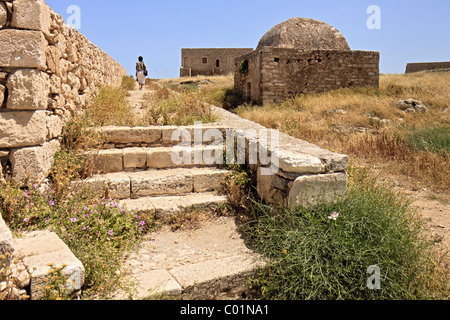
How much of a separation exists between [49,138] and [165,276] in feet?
7.04

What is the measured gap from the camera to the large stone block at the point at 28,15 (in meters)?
3.27

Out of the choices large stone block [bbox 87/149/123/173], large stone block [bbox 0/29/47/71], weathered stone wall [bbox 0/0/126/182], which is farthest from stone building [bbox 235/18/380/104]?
large stone block [bbox 0/29/47/71]

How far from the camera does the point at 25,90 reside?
131 inches

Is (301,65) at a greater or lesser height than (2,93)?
greater

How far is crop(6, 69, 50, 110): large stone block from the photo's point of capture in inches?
128

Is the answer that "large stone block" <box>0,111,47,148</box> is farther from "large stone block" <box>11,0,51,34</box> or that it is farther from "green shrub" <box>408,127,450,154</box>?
"green shrub" <box>408,127,450,154</box>

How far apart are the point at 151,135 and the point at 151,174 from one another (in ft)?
2.36

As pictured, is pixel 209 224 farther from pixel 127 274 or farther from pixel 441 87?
pixel 441 87

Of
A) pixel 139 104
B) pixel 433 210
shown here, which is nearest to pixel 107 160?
pixel 139 104

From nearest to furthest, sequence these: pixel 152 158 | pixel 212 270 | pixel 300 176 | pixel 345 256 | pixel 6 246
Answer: pixel 6 246 < pixel 345 256 < pixel 212 270 < pixel 300 176 < pixel 152 158

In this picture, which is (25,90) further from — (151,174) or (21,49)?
(151,174)

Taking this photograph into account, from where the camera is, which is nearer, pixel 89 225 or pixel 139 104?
pixel 89 225

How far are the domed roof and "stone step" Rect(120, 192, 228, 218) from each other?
1035 centimetres

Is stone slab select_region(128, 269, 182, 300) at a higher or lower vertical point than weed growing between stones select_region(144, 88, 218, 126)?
lower
